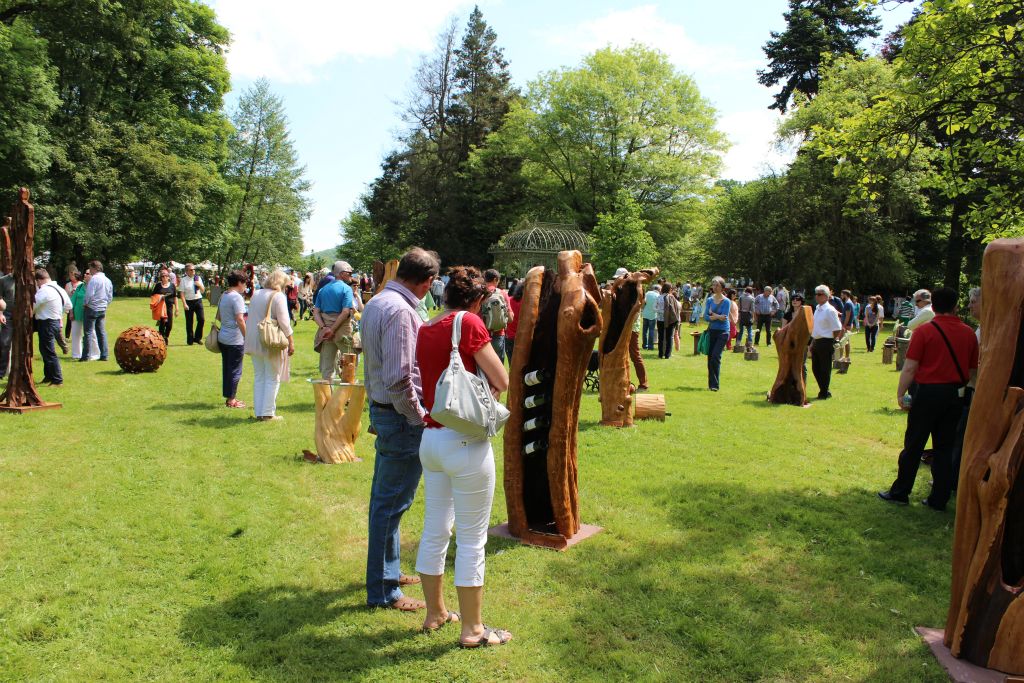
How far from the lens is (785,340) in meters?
11.8

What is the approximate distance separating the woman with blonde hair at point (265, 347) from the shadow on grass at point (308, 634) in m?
4.79

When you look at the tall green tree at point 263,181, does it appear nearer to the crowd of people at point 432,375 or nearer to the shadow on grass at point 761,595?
the crowd of people at point 432,375

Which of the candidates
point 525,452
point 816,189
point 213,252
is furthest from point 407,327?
point 213,252

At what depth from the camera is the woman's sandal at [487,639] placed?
3811mm

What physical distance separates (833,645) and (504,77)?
162 ft

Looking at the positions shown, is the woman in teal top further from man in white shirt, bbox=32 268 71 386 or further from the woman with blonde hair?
man in white shirt, bbox=32 268 71 386

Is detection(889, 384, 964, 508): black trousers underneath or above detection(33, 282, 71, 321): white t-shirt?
underneath

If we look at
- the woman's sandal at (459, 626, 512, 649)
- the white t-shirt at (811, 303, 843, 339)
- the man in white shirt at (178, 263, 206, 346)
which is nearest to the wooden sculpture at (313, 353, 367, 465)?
the woman's sandal at (459, 626, 512, 649)

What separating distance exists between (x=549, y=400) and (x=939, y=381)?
3.48 m

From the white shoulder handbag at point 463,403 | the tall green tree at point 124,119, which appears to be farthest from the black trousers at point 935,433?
the tall green tree at point 124,119

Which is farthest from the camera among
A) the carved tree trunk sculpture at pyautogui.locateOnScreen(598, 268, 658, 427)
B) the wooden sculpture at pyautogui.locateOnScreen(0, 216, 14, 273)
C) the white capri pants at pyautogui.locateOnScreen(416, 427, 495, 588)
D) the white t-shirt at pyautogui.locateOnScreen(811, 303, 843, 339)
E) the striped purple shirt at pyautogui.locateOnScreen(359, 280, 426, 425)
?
the white t-shirt at pyautogui.locateOnScreen(811, 303, 843, 339)

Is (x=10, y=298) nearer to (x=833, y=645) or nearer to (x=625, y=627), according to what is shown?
(x=625, y=627)

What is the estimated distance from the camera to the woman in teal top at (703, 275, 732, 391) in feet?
40.7

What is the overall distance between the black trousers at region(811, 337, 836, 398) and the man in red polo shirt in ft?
19.3
